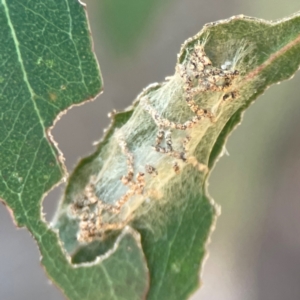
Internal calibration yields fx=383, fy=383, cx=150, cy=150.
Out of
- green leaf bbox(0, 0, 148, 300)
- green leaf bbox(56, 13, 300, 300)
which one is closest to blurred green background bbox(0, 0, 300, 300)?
green leaf bbox(56, 13, 300, 300)

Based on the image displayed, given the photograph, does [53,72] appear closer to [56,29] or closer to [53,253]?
[56,29]

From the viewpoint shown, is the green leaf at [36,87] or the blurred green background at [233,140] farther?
the blurred green background at [233,140]

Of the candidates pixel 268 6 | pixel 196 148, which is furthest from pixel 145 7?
pixel 196 148

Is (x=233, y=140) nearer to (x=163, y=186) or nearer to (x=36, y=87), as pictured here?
(x=163, y=186)

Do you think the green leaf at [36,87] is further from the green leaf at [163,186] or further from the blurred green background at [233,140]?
the blurred green background at [233,140]

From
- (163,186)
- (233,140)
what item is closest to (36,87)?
(163,186)

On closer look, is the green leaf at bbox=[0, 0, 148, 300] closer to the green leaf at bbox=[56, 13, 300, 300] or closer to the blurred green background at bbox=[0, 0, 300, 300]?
the green leaf at bbox=[56, 13, 300, 300]

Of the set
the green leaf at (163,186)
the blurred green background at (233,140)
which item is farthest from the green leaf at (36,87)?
the blurred green background at (233,140)

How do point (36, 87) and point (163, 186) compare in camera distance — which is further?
point (163, 186)
